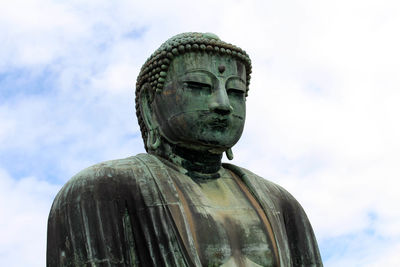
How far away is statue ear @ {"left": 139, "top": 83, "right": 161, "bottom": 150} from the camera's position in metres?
11.6

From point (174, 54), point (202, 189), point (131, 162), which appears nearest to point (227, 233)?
point (202, 189)

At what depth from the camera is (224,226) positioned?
10812 millimetres

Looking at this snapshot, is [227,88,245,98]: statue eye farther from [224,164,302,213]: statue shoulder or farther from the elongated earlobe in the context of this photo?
[224,164,302,213]: statue shoulder

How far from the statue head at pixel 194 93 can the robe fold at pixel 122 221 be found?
1.71 ft

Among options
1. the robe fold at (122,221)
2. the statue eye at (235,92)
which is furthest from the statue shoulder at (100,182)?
the statue eye at (235,92)

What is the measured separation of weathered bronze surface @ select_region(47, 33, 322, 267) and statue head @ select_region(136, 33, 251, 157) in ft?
0.04

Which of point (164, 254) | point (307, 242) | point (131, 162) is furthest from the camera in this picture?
point (307, 242)

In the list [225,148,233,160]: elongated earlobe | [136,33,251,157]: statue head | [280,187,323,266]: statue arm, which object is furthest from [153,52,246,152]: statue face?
[280,187,323,266]: statue arm

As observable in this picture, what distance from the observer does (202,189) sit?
1128 cm

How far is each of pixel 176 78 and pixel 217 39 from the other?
78cm

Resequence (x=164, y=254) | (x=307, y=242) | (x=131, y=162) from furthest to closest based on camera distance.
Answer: (x=307, y=242), (x=131, y=162), (x=164, y=254)

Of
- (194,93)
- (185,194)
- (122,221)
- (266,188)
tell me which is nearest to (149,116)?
(194,93)

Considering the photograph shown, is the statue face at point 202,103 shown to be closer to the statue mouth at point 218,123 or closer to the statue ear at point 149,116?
the statue mouth at point 218,123

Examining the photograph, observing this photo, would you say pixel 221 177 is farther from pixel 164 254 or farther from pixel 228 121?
pixel 164 254
